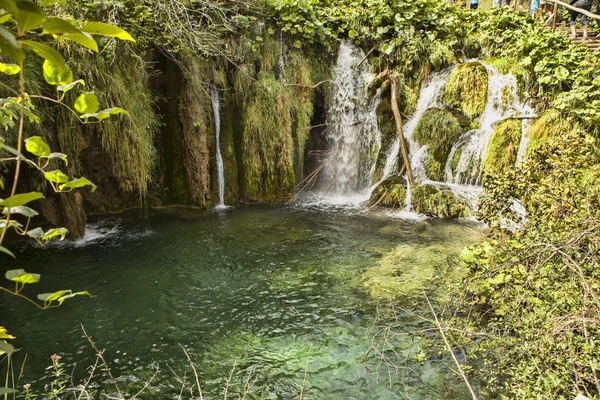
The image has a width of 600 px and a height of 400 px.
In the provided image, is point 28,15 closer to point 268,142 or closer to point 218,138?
point 268,142

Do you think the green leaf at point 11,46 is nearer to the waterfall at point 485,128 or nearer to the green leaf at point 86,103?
the green leaf at point 86,103

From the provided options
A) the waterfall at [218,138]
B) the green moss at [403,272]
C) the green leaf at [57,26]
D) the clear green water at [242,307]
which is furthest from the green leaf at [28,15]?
the waterfall at [218,138]

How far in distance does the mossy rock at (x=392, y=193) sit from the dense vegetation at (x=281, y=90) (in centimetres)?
4

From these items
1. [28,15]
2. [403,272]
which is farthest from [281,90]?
[28,15]

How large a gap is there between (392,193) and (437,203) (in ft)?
3.33

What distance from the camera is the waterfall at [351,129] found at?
32.2 ft

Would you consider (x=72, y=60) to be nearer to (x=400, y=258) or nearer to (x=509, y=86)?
(x=400, y=258)

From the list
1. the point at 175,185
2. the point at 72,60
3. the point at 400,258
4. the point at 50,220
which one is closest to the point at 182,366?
the point at 400,258

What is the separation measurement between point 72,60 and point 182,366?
197 inches

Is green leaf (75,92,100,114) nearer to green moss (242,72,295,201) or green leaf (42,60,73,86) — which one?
green leaf (42,60,73,86)

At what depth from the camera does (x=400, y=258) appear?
20.9ft

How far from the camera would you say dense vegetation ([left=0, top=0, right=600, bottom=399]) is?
6.20 meters

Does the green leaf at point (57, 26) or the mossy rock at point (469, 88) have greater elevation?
the mossy rock at point (469, 88)

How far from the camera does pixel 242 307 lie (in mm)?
5180
